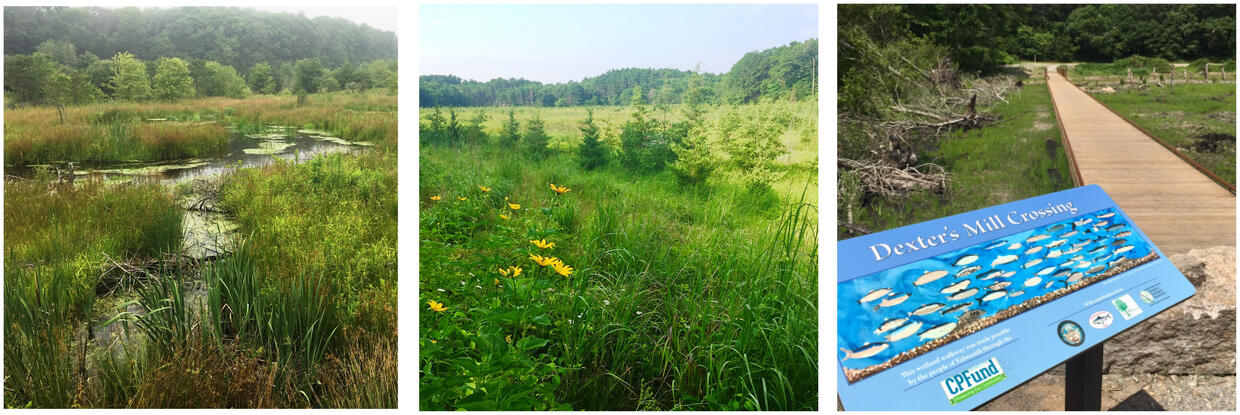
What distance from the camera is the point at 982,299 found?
6.64 ft

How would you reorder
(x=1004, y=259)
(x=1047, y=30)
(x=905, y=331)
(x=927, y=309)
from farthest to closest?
(x=1047, y=30) < (x=1004, y=259) < (x=927, y=309) < (x=905, y=331)

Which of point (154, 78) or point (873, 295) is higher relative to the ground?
point (154, 78)

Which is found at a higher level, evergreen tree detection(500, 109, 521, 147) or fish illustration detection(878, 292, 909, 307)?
evergreen tree detection(500, 109, 521, 147)

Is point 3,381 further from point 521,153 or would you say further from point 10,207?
point 521,153

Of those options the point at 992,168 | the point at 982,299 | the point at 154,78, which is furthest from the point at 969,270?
the point at 154,78

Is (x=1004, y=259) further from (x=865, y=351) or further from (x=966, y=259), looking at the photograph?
(x=865, y=351)

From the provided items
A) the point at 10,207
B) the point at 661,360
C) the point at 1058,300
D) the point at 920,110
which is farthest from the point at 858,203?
the point at 10,207

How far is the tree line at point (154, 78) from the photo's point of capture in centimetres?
223

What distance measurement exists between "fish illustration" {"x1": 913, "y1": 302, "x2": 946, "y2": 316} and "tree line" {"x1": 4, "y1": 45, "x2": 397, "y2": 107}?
1.95 m

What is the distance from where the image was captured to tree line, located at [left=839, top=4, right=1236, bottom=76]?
10.6 feet

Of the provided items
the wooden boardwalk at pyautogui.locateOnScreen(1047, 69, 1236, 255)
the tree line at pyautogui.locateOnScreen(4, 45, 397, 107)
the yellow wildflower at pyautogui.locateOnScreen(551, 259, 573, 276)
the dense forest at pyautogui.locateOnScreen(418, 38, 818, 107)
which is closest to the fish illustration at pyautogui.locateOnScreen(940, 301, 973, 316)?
the yellow wildflower at pyautogui.locateOnScreen(551, 259, 573, 276)

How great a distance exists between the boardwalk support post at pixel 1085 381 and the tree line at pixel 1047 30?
193 centimetres

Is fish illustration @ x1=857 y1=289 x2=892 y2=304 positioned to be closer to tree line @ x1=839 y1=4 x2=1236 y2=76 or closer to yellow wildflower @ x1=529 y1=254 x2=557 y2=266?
yellow wildflower @ x1=529 y1=254 x2=557 y2=266

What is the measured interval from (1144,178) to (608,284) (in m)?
3.04
